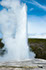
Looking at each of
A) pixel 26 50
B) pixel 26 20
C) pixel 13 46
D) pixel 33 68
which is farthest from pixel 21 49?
pixel 33 68

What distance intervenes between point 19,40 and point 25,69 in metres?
12.0

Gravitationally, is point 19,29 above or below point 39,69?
above

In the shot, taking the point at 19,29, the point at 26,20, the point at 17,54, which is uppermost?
the point at 26,20

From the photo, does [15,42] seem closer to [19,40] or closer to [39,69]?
[19,40]

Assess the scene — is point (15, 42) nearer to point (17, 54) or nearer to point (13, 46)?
point (13, 46)

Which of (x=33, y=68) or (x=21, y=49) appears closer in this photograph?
(x=33, y=68)

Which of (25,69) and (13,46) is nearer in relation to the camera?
(25,69)

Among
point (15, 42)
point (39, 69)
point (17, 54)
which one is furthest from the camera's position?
point (15, 42)

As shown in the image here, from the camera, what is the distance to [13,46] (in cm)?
2291

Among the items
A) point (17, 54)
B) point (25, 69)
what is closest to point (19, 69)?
point (25, 69)

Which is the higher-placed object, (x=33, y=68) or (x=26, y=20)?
(x=26, y=20)

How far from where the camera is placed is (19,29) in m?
21.8

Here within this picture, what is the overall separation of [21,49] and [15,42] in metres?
1.95

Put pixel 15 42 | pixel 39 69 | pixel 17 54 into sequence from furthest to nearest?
pixel 15 42, pixel 17 54, pixel 39 69
